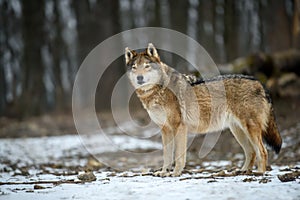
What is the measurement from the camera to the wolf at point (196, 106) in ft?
22.3

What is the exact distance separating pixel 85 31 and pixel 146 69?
19871mm

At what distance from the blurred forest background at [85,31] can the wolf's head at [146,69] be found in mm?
15755

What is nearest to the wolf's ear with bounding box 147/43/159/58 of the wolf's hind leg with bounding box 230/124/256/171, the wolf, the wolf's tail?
the wolf

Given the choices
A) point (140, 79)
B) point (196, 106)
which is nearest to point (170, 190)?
point (196, 106)

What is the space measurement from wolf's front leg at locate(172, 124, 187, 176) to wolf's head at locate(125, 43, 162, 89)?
0.95 m

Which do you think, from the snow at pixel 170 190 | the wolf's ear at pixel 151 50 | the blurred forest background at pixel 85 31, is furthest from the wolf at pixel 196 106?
the blurred forest background at pixel 85 31

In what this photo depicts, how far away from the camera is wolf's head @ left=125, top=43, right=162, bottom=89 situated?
23.1 ft

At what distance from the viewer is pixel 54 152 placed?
1245cm

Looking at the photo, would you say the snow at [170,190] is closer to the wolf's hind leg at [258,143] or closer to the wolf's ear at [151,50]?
the wolf's hind leg at [258,143]

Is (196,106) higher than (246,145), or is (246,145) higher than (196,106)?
(196,106)

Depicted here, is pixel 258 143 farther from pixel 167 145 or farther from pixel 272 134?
pixel 167 145

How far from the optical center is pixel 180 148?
6.77 metres

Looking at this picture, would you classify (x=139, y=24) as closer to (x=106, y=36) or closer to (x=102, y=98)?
(x=106, y=36)

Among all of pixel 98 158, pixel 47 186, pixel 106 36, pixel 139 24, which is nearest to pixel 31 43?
pixel 106 36
